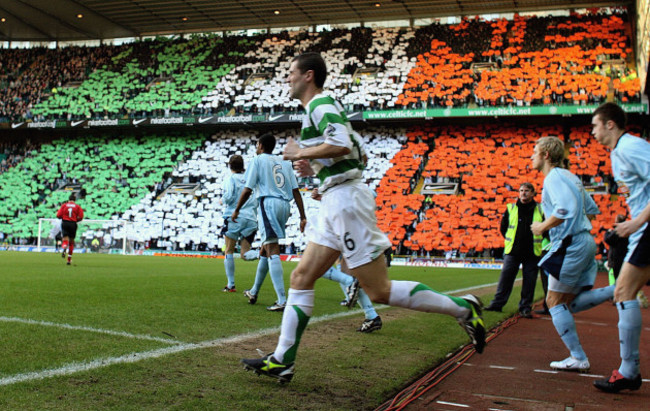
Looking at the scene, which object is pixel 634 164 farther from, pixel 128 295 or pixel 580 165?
pixel 580 165

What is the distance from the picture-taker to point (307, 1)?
3244 cm

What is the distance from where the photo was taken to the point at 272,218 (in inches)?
277

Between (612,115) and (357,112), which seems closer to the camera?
(612,115)

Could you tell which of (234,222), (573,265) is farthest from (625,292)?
(234,222)

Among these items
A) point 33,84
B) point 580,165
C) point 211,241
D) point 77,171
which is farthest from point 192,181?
point 580,165

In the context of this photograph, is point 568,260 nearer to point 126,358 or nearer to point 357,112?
point 126,358

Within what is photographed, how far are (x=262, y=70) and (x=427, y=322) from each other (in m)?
28.1

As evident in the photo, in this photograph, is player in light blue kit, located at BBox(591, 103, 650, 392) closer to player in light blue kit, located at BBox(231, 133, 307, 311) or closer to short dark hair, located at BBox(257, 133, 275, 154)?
player in light blue kit, located at BBox(231, 133, 307, 311)

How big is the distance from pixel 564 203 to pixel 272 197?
3.51 meters

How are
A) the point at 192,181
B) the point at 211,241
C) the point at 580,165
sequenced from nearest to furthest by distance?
the point at 580,165 → the point at 211,241 → the point at 192,181

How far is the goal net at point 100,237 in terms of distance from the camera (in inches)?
1017

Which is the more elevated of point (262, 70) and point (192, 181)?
point (262, 70)

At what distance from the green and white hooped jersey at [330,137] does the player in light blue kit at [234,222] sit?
506 centimetres

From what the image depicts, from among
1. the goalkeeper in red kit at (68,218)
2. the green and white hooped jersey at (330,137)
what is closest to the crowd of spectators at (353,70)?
the goalkeeper in red kit at (68,218)
